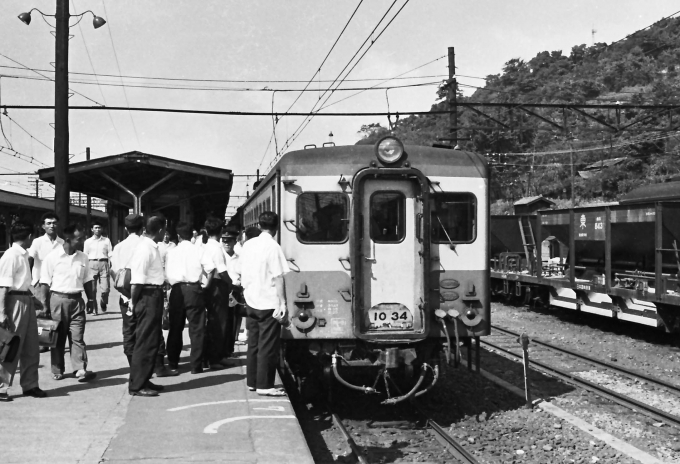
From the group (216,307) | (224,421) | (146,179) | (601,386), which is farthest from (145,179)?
(224,421)

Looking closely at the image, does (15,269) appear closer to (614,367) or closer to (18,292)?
(18,292)

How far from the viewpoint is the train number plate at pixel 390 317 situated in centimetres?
729

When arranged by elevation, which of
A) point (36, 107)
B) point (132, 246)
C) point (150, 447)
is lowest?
point (150, 447)

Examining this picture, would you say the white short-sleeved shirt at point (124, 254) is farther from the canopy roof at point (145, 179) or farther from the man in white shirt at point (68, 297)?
the canopy roof at point (145, 179)

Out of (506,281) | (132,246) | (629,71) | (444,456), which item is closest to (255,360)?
(132,246)

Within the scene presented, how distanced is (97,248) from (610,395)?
384 inches

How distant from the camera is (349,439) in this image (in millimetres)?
6445

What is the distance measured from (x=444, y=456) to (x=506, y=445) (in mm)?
758

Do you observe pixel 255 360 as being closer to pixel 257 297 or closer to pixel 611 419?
pixel 257 297

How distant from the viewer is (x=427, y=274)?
7.26 m

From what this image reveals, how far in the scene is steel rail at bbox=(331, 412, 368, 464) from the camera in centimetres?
602

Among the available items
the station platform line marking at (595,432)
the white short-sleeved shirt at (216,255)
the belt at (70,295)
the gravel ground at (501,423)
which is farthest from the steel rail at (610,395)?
the belt at (70,295)

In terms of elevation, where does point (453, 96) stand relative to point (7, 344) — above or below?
above

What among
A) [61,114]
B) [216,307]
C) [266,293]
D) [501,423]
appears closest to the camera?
[266,293]
